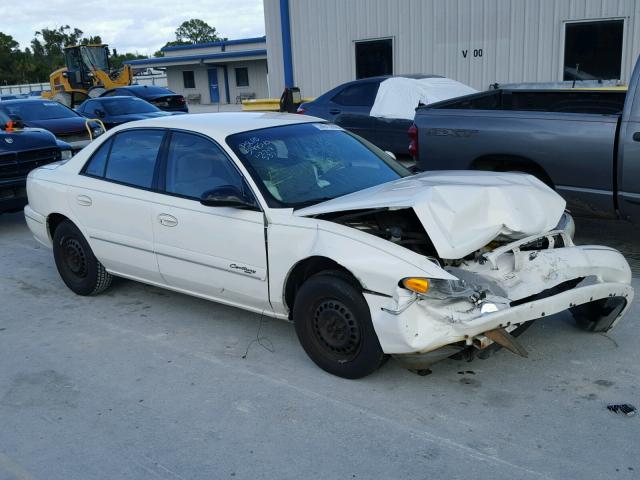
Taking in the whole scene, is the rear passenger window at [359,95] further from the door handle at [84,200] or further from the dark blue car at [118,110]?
the door handle at [84,200]

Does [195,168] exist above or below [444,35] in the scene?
below

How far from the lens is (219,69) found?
4253 cm

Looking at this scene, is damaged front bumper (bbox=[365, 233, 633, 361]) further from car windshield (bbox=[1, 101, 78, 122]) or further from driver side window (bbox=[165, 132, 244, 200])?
car windshield (bbox=[1, 101, 78, 122])

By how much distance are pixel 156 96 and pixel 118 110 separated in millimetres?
6129

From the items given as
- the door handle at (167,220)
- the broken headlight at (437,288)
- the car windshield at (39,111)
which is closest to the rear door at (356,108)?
the car windshield at (39,111)

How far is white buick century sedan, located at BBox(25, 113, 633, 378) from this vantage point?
3.86 meters

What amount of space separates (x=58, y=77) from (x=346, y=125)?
2125 cm

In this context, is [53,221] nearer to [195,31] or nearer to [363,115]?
[363,115]

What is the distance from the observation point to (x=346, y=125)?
12.6 m

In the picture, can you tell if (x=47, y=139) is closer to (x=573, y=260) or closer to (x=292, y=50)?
(x=573, y=260)

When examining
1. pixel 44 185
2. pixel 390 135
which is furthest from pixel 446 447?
pixel 390 135

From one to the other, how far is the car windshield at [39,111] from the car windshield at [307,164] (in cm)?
1026

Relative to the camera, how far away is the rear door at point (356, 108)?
40.6ft

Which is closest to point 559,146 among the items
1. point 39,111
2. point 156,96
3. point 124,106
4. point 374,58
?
point 374,58
